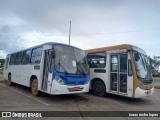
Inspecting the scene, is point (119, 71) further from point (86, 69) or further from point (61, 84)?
point (61, 84)

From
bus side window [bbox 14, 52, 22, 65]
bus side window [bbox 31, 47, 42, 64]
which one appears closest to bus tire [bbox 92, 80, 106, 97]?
bus side window [bbox 31, 47, 42, 64]

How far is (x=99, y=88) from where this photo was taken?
1012 centimetres

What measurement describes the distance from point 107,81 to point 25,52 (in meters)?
6.09

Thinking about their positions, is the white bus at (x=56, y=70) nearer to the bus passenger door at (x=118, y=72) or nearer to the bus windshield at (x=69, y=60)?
the bus windshield at (x=69, y=60)

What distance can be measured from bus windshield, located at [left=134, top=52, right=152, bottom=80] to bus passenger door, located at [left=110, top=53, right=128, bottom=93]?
1.83 ft

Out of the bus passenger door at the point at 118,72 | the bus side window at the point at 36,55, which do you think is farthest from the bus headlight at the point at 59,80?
the bus passenger door at the point at 118,72

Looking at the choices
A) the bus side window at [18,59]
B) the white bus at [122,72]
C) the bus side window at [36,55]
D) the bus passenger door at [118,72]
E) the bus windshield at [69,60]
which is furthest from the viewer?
the bus side window at [18,59]

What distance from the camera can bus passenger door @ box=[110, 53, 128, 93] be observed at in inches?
343

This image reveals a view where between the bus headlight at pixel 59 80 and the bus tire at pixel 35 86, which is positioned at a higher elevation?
the bus headlight at pixel 59 80

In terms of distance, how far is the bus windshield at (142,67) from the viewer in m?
8.42

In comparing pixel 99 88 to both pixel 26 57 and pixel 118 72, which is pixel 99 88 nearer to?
pixel 118 72

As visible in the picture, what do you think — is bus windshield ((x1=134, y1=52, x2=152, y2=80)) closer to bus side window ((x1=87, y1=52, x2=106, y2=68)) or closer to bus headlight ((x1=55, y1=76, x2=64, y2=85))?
bus side window ((x1=87, y1=52, x2=106, y2=68))

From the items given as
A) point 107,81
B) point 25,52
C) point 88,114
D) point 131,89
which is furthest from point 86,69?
point 25,52

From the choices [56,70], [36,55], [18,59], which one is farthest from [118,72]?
[18,59]
